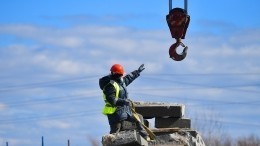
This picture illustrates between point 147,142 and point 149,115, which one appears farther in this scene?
point 149,115

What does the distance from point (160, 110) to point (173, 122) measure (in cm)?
40

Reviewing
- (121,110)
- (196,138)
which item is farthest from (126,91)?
(196,138)

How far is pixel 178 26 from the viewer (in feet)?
60.1

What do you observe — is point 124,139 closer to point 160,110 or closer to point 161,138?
point 161,138

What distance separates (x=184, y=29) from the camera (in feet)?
60.0

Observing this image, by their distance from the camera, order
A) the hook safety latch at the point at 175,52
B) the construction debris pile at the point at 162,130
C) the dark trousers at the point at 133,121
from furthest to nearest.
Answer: the hook safety latch at the point at 175,52, the dark trousers at the point at 133,121, the construction debris pile at the point at 162,130

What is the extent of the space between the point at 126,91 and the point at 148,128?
92cm

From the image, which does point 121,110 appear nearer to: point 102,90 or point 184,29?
point 102,90

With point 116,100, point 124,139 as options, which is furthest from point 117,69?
point 124,139

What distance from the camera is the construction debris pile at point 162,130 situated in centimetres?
1574

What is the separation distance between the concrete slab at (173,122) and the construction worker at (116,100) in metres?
2.10

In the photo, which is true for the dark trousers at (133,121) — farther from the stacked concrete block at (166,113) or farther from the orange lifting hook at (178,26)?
the stacked concrete block at (166,113)

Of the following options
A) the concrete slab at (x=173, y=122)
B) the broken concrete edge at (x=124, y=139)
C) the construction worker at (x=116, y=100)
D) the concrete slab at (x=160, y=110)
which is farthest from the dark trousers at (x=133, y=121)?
the concrete slab at (x=173, y=122)

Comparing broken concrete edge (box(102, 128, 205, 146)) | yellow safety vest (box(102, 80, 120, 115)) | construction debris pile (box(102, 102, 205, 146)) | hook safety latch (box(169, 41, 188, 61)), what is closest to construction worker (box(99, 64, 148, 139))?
yellow safety vest (box(102, 80, 120, 115))
